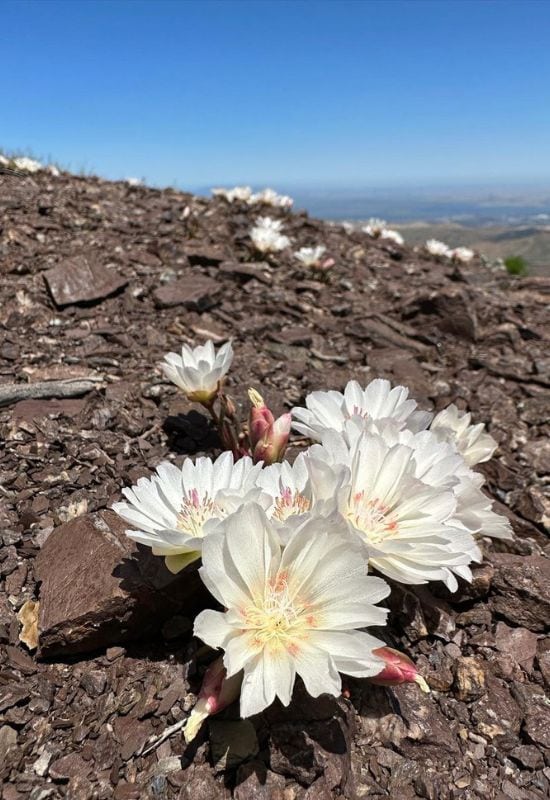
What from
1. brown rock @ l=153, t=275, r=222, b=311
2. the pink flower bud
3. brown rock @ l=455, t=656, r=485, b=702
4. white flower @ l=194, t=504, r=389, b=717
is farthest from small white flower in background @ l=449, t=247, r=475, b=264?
white flower @ l=194, t=504, r=389, b=717

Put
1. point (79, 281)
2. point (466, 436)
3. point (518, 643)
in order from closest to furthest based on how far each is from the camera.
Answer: point (518, 643) < point (466, 436) < point (79, 281)

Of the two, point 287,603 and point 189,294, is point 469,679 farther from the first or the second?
point 189,294

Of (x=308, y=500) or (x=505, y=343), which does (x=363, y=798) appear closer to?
(x=308, y=500)

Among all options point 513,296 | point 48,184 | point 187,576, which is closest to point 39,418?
point 187,576

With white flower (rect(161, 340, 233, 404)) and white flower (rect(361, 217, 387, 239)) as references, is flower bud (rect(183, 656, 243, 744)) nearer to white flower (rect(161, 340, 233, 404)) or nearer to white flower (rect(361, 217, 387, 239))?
white flower (rect(161, 340, 233, 404))

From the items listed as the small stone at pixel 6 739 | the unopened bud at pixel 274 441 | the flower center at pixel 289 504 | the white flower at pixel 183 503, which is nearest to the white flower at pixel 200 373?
the unopened bud at pixel 274 441

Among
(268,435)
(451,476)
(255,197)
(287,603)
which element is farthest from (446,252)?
(287,603)
